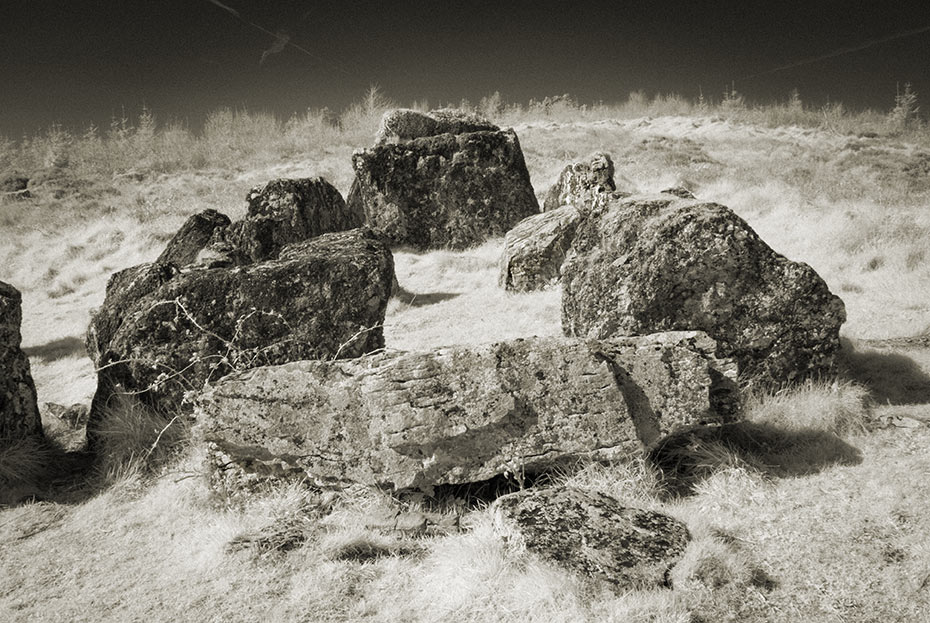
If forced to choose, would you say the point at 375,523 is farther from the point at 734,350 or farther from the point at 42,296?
the point at 42,296

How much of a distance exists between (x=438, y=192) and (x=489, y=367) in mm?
10324

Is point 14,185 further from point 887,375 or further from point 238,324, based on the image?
point 887,375

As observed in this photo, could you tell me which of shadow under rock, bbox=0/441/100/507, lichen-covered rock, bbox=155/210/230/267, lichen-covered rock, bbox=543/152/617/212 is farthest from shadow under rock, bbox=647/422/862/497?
lichen-covered rock, bbox=155/210/230/267

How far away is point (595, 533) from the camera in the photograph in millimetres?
3398

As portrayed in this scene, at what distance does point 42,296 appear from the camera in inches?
558

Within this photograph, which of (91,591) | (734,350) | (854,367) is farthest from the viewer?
(854,367)

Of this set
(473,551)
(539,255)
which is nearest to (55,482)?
(473,551)

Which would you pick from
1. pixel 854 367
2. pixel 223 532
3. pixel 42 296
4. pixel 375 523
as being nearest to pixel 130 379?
pixel 223 532

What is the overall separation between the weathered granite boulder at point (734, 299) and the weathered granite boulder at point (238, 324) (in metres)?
2.47

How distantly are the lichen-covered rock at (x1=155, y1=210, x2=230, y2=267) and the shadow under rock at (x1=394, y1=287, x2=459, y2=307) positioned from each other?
193 inches

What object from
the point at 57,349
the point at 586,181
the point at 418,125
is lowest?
the point at 57,349

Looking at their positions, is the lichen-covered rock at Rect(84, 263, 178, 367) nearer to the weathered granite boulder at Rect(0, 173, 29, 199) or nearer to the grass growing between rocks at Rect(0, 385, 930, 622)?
the grass growing between rocks at Rect(0, 385, 930, 622)

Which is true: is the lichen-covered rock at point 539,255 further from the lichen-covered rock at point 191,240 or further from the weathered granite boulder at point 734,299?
the lichen-covered rock at point 191,240

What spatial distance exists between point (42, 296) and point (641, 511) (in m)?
15.1
